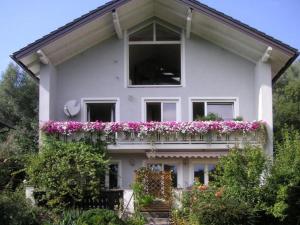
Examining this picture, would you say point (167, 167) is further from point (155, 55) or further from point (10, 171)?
point (10, 171)

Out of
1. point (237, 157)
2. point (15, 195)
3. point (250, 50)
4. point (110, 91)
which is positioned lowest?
point (15, 195)

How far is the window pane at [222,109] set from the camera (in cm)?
2728

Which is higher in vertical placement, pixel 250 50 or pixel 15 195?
pixel 250 50

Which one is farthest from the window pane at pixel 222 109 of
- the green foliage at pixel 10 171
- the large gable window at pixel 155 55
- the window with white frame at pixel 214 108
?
the green foliage at pixel 10 171

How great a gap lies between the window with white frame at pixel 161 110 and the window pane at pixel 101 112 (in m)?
1.73

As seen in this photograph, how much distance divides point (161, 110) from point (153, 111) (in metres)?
0.46

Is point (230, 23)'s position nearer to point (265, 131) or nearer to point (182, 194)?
point (265, 131)

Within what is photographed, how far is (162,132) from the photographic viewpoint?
25625 mm

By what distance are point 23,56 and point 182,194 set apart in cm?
1053

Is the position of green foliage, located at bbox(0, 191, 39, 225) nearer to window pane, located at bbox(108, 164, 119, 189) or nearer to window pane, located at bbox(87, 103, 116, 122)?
window pane, located at bbox(108, 164, 119, 189)

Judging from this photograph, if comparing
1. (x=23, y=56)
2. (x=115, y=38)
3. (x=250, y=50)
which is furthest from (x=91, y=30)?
(x=250, y=50)

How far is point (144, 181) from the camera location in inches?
934

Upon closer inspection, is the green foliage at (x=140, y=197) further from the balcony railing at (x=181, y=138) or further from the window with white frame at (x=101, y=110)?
the window with white frame at (x=101, y=110)

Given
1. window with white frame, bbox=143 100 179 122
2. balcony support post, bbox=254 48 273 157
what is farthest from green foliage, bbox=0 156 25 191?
balcony support post, bbox=254 48 273 157
